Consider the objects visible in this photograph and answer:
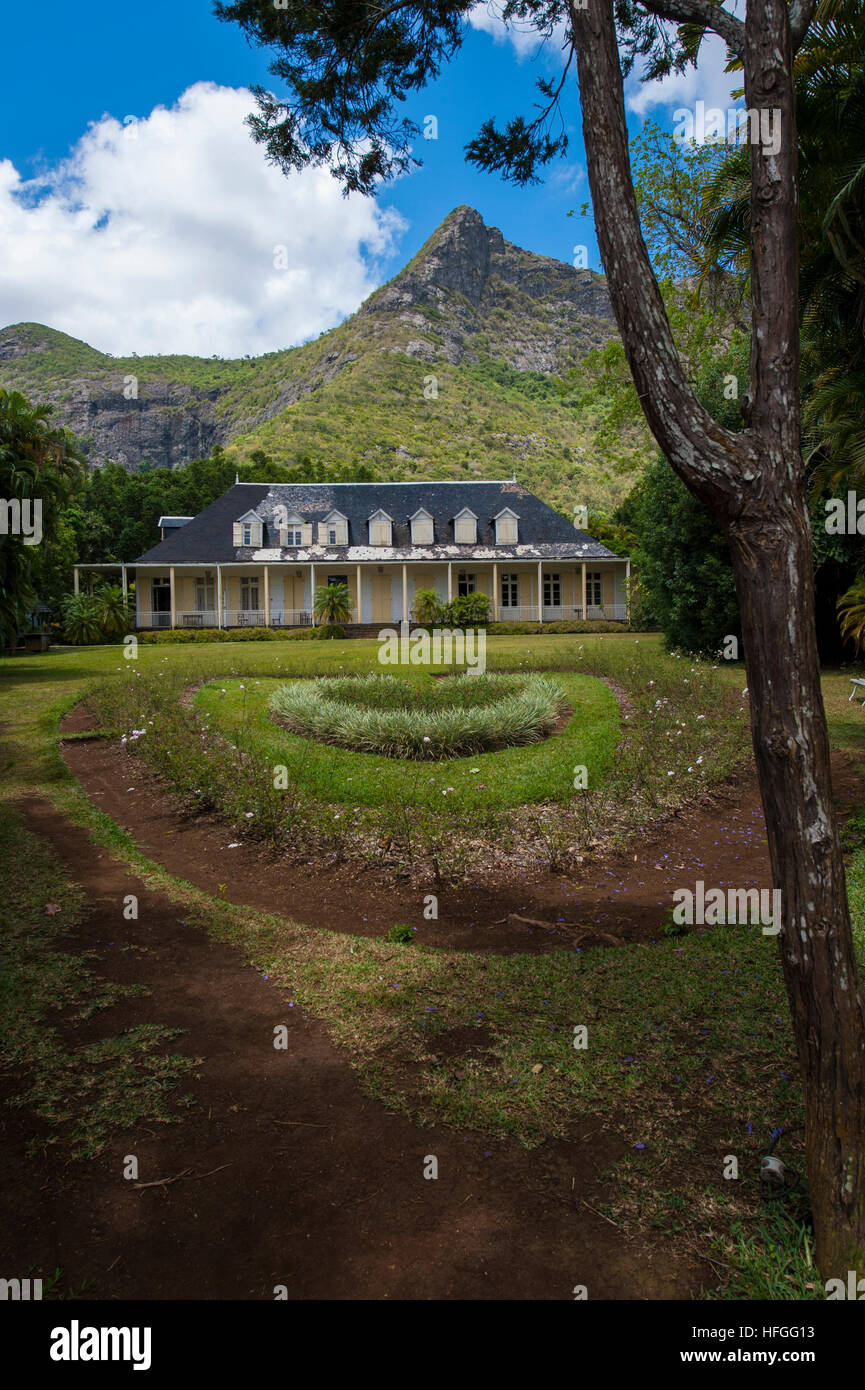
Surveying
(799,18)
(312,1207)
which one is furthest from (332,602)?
(312,1207)

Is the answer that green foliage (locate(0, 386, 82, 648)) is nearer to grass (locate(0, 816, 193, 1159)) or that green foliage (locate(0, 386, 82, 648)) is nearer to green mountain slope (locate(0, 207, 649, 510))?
grass (locate(0, 816, 193, 1159))

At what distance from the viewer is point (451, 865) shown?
21.8 ft

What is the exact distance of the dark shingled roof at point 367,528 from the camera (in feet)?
112

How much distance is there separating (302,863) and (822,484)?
9018 millimetres

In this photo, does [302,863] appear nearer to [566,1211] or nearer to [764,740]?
[566,1211]

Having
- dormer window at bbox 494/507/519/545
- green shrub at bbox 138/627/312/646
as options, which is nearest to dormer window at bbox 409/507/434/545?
dormer window at bbox 494/507/519/545

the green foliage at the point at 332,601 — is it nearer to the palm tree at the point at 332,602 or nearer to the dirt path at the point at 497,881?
the palm tree at the point at 332,602

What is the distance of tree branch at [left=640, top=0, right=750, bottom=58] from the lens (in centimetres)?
304

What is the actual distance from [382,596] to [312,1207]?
33.7m

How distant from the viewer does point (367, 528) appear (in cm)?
3616

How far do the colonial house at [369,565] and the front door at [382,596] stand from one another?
46mm

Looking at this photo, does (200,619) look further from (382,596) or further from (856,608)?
(856,608)

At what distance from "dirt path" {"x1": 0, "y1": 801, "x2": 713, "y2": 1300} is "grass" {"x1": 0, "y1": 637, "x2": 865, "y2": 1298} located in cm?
15
